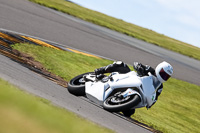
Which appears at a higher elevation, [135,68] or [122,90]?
[135,68]

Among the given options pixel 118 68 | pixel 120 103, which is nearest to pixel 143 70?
pixel 118 68

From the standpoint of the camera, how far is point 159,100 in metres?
13.3

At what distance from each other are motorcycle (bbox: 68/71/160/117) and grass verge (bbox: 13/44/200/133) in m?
A: 2.04

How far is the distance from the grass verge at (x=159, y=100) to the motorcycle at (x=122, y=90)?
2.04m

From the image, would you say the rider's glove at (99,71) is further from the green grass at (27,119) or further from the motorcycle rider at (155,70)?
the green grass at (27,119)

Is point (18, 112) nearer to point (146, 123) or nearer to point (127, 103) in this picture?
point (127, 103)

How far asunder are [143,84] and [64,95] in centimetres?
167

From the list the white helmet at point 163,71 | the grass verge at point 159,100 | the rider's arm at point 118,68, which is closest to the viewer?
the white helmet at point 163,71

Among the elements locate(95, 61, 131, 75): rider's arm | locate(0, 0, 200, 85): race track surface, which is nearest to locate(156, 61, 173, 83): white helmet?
locate(95, 61, 131, 75): rider's arm

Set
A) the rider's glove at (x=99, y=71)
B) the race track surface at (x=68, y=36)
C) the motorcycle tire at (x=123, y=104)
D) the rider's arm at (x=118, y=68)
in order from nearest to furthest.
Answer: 1. the motorcycle tire at (x=123, y=104)
2. the rider's arm at (x=118, y=68)
3. the rider's glove at (x=99, y=71)
4. the race track surface at (x=68, y=36)

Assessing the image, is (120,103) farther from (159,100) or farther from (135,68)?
(159,100)

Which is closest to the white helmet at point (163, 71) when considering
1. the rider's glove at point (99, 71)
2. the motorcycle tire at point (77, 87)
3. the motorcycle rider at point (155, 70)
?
the motorcycle rider at point (155, 70)

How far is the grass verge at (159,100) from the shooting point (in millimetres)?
10492

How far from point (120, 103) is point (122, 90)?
441 mm
